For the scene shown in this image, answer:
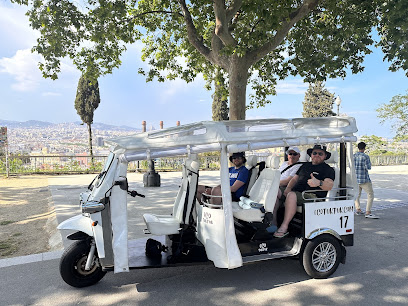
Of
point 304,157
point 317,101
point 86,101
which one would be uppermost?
point 317,101

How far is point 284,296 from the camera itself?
3928 millimetres

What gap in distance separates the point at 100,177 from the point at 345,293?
3.51m

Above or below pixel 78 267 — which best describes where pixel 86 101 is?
above

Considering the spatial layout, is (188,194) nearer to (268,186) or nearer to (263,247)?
(268,186)

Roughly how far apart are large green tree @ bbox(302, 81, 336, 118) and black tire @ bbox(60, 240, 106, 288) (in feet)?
174

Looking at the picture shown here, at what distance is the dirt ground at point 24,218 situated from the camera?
20.1ft

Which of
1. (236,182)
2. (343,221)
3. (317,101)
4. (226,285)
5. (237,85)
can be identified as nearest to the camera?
(226,285)

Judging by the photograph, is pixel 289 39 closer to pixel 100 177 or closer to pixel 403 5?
pixel 403 5

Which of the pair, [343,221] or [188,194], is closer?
[188,194]

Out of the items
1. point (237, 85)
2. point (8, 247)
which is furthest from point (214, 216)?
point (237, 85)

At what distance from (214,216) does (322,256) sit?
1.72 meters

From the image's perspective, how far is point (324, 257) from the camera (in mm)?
4484

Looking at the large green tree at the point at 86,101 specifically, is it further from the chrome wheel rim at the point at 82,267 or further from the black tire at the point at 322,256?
the black tire at the point at 322,256

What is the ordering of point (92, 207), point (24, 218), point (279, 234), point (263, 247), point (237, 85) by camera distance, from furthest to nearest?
1. point (237, 85)
2. point (24, 218)
3. point (279, 234)
4. point (263, 247)
5. point (92, 207)
